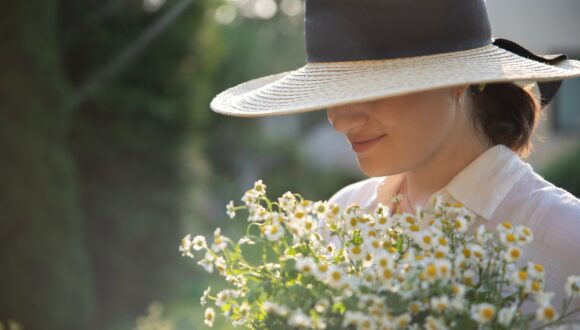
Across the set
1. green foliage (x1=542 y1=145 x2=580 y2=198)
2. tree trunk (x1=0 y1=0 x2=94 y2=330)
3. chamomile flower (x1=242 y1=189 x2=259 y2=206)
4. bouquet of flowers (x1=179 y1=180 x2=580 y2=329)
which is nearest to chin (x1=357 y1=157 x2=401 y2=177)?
bouquet of flowers (x1=179 y1=180 x2=580 y2=329)

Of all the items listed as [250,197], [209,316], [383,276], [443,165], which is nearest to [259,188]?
[250,197]

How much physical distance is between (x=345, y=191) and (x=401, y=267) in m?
1.01

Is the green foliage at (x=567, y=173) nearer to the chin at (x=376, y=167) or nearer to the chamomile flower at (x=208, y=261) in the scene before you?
the chin at (x=376, y=167)

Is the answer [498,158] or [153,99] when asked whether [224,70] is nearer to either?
[153,99]

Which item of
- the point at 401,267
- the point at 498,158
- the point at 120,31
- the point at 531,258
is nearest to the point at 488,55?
the point at 498,158

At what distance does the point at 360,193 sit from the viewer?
2.31 m

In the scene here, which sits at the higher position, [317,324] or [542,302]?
[317,324]

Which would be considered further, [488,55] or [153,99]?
[153,99]

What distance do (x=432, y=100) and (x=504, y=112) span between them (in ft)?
1.03

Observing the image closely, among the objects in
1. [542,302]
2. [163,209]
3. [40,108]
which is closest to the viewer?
[542,302]

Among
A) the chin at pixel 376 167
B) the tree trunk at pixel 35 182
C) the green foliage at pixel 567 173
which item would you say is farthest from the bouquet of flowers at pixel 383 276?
the tree trunk at pixel 35 182

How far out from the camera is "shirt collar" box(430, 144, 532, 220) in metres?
1.80

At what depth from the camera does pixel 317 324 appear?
4.11 feet

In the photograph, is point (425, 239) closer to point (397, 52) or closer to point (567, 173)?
point (397, 52)
